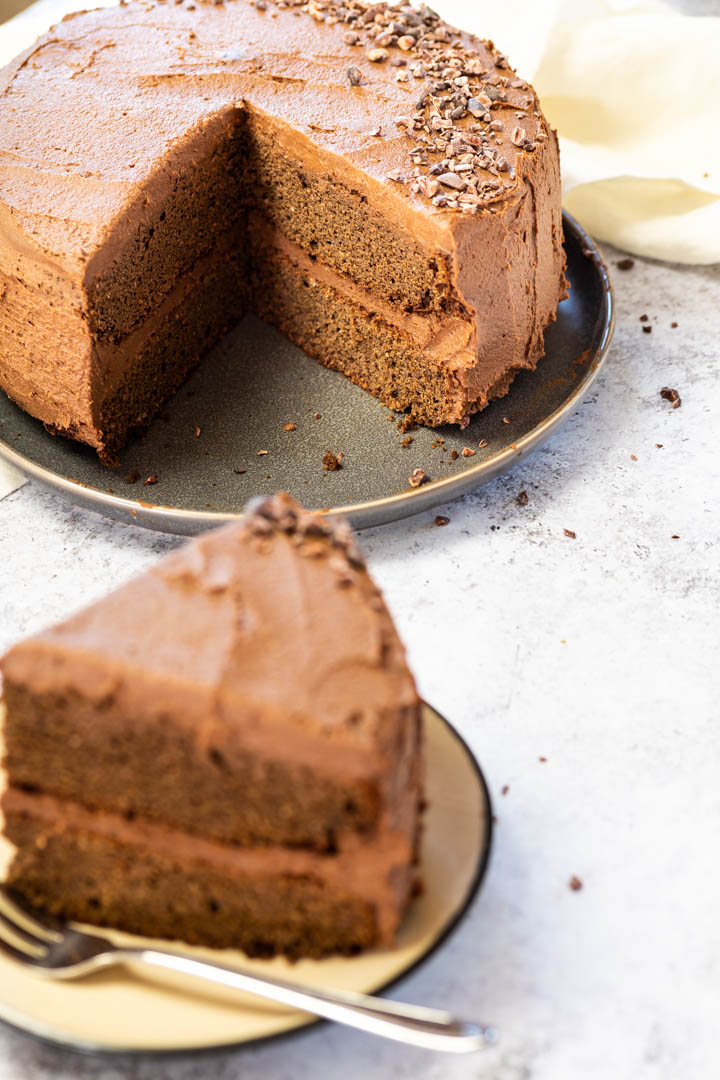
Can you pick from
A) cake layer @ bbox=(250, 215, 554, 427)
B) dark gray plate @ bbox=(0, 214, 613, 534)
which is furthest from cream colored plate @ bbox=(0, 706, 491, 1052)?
cake layer @ bbox=(250, 215, 554, 427)

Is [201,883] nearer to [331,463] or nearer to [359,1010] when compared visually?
[359,1010]

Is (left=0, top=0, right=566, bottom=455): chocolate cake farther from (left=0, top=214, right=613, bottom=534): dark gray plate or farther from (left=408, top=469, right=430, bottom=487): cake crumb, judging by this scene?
(left=408, top=469, right=430, bottom=487): cake crumb

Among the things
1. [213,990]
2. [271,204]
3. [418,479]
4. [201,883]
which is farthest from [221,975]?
[271,204]

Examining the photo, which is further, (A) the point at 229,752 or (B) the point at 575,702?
(B) the point at 575,702

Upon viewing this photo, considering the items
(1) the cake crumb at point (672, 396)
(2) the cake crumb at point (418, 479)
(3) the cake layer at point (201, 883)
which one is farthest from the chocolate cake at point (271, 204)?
(3) the cake layer at point (201, 883)

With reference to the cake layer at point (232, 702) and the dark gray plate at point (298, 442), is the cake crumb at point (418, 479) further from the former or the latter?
the cake layer at point (232, 702)

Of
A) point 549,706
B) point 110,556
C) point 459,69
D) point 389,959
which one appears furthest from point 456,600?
point 459,69

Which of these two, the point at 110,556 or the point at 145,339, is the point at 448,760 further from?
the point at 145,339
